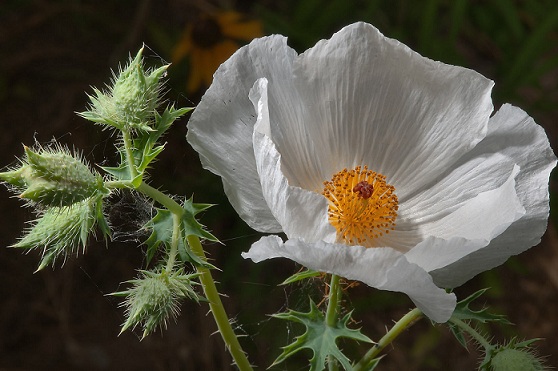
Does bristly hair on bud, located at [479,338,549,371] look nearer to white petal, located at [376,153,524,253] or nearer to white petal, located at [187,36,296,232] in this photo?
white petal, located at [376,153,524,253]

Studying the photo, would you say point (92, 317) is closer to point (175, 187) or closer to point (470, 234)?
point (175, 187)

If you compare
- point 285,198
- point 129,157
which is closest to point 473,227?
point 285,198

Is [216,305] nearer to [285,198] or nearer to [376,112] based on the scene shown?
[285,198]

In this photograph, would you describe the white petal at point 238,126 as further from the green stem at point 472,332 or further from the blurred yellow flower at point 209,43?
the blurred yellow flower at point 209,43

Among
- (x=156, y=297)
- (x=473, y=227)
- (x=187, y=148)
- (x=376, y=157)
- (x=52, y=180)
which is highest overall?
(x=187, y=148)

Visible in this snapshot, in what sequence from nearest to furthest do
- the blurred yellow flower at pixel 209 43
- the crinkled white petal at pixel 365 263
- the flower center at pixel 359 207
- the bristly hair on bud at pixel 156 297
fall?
the crinkled white petal at pixel 365 263
the bristly hair on bud at pixel 156 297
the flower center at pixel 359 207
the blurred yellow flower at pixel 209 43

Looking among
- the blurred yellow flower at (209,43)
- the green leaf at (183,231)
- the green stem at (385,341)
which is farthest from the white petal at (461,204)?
the blurred yellow flower at (209,43)

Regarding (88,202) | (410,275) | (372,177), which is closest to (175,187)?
(372,177)
